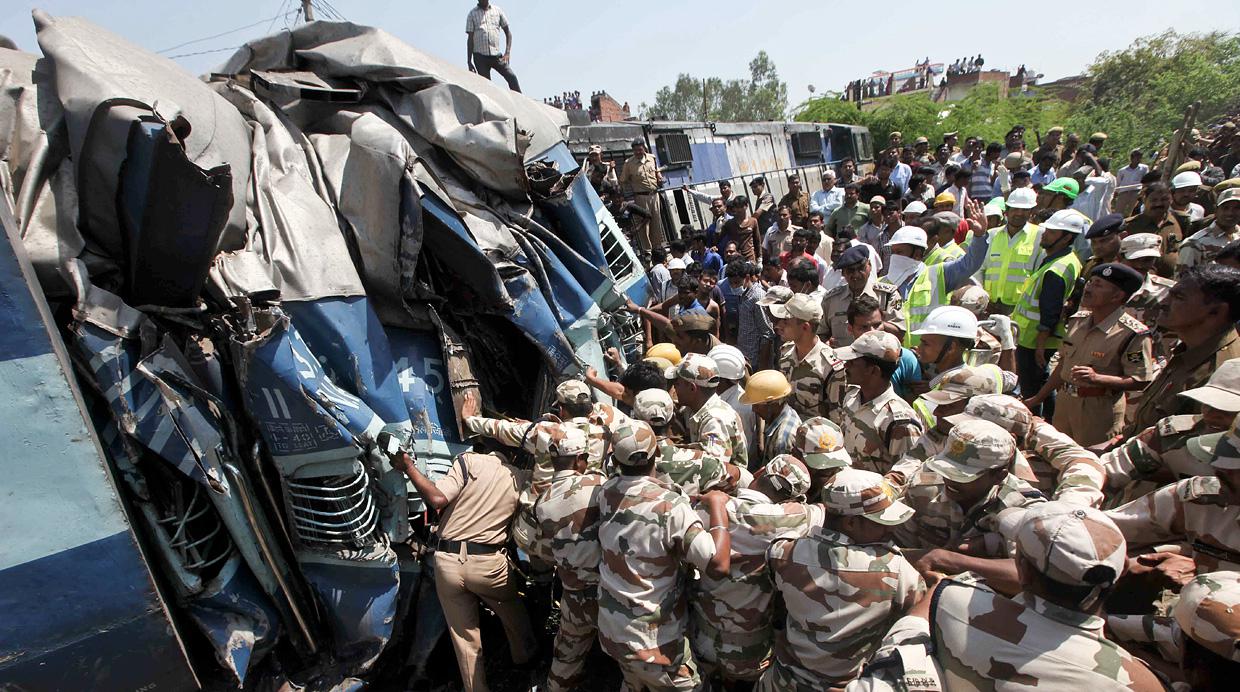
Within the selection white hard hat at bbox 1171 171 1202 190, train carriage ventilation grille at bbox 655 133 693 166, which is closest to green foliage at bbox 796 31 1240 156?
train carriage ventilation grille at bbox 655 133 693 166

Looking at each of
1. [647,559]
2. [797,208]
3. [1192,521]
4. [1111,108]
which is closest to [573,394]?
[647,559]

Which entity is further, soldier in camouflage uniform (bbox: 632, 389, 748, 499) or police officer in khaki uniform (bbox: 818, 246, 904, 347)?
police officer in khaki uniform (bbox: 818, 246, 904, 347)

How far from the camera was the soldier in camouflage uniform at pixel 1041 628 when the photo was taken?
5.35 ft

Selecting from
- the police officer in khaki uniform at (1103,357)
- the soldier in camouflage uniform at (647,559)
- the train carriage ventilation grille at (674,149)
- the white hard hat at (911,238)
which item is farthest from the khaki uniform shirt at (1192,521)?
the train carriage ventilation grille at (674,149)

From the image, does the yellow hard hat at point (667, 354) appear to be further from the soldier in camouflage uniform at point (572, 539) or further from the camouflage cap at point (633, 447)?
the camouflage cap at point (633, 447)

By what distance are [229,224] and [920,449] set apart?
3.21 metres

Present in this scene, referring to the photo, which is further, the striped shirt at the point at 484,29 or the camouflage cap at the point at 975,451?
the striped shirt at the point at 484,29

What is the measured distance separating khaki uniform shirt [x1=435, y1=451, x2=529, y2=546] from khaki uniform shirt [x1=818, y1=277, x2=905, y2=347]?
2.52 m

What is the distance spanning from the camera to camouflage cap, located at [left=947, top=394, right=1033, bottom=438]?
2.58 metres

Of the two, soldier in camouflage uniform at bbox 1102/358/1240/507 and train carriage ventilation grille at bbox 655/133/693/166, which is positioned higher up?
train carriage ventilation grille at bbox 655/133/693/166

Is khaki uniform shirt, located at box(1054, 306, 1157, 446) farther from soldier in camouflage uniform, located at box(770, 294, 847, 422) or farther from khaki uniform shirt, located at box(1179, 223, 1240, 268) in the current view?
khaki uniform shirt, located at box(1179, 223, 1240, 268)

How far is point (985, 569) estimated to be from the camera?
2.22 meters

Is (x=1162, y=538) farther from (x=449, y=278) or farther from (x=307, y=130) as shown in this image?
(x=307, y=130)

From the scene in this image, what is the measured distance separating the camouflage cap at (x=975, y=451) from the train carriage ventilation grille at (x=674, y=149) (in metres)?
8.38
